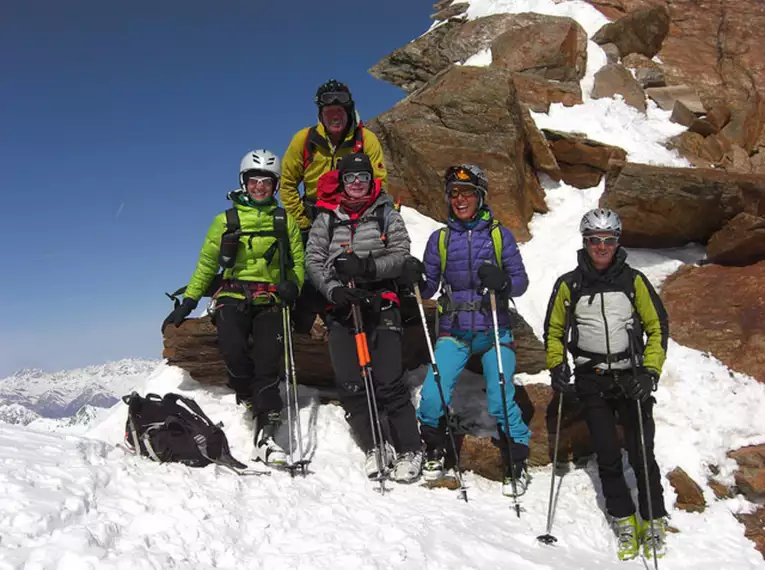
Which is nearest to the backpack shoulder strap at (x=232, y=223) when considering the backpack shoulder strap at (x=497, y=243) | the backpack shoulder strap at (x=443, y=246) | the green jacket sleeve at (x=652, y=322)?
the backpack shoulder strap at (x=443, y=246)

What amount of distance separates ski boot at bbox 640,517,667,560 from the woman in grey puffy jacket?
9.27 feet

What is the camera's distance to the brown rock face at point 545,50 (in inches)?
750

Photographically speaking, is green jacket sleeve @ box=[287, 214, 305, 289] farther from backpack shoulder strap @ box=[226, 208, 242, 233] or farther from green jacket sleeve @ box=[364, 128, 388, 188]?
green jacket sleeve @ box=[364, 128, 388, 188]

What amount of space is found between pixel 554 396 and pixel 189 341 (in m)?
6.29

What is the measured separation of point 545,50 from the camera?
A: 19297 mm

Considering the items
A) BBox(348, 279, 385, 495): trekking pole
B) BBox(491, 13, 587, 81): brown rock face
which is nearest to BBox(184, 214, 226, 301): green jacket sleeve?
BBox(348, 279, 385, 495): trekking pole

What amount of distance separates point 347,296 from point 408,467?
2458 mm

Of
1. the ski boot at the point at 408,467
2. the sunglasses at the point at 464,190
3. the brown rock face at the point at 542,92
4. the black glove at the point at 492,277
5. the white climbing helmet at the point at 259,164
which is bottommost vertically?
the ski boot at the point at 408,467

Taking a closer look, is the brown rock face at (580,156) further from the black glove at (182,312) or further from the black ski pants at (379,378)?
the black glove at (182,312)

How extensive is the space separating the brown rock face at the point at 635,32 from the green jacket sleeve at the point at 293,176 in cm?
1832

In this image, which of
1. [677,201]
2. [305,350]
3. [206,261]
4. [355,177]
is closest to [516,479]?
[305,350]

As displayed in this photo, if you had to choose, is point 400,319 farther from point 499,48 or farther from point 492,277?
point 499,48

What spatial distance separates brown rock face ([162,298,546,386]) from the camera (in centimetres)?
904

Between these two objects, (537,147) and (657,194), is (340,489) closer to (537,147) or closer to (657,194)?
(657,194)
